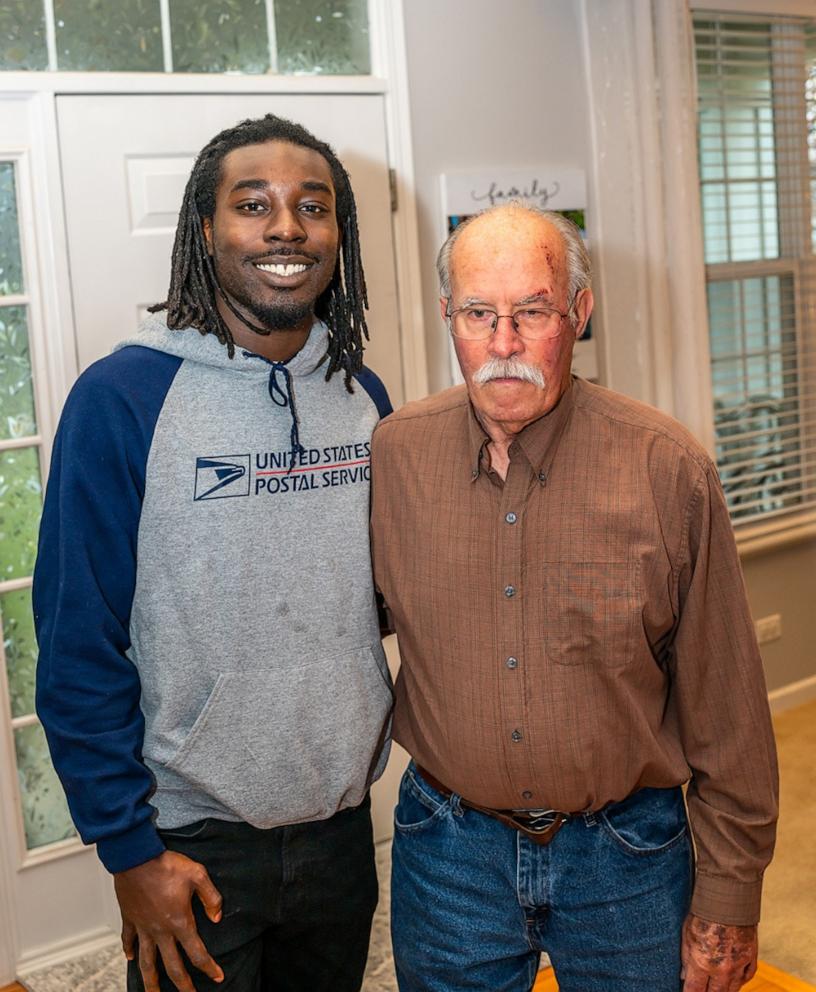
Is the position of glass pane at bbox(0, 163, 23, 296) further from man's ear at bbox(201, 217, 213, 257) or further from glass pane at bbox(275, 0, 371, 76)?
man's ear at bbox(201, 217, 213, 257)

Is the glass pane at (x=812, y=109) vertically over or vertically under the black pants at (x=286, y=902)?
over

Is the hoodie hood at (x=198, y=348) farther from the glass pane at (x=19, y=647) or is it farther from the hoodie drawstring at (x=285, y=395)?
the glass pane at (x=19, y=647)

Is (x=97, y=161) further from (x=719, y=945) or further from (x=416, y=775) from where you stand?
(x=719, y=945)

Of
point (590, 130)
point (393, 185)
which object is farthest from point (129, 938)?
point (590, 130)

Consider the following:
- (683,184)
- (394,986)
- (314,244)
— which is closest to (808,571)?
Answer: (683,184)

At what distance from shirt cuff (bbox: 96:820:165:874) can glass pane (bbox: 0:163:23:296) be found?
155 cm

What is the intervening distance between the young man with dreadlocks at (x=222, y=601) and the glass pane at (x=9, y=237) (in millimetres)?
1142

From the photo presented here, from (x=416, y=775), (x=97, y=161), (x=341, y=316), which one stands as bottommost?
(x=416, y=775)

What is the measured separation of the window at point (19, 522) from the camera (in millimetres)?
2629

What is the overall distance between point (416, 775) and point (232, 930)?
0.31 meters

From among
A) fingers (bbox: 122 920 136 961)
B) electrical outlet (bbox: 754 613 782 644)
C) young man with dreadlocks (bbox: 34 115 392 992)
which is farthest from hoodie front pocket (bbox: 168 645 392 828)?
electrical outlet (bbox: 754 613 782 644)

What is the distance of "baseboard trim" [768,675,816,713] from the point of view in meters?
4.16

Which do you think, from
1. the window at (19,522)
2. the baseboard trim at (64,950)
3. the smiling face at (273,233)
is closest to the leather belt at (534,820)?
the smiling face at (273,233)

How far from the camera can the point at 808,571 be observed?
13.8ft
